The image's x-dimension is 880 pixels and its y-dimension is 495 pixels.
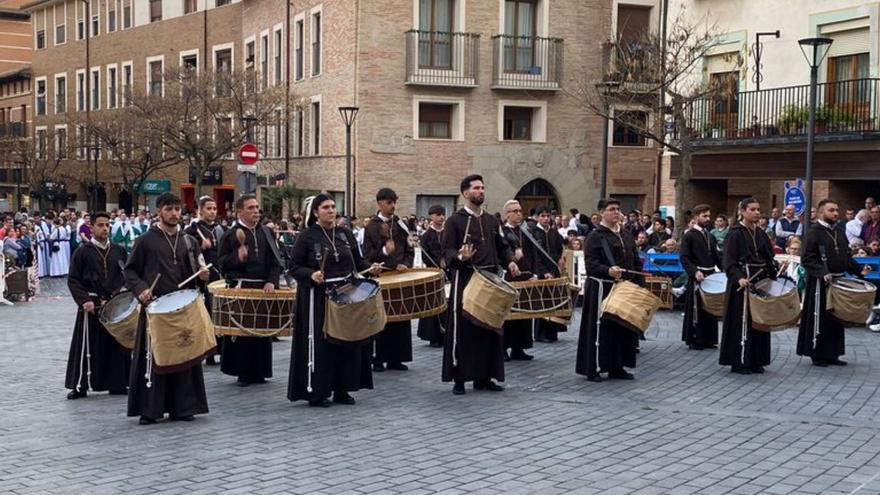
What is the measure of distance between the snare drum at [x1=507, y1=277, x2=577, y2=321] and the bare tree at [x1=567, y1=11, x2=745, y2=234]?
10.8m

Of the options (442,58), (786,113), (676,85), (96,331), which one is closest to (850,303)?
(96,331)

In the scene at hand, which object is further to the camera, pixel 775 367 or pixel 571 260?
pixel 571 260

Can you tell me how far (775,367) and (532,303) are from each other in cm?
315

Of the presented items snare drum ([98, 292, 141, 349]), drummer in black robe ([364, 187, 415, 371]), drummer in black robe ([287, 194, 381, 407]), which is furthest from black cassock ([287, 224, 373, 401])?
drummer in black robe ([364, 187, 415, 371])

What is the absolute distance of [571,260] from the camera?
21.4 m

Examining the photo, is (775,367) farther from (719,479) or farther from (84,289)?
(84,289)

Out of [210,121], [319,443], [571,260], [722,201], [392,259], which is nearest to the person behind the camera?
[319,443]

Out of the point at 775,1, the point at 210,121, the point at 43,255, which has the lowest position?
the point at 43,255

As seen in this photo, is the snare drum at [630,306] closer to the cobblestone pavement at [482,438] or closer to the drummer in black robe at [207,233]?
the cobblestone pavement at [482,438]

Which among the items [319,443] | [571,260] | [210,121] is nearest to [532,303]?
[319,443]

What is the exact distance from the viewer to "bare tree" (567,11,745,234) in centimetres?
2391

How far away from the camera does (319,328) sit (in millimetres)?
10609

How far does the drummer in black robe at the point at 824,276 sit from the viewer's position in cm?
1337

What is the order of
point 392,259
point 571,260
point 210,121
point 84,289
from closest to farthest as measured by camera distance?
point 84,289 < point 392,259 < point 571,260 < point 210,121
